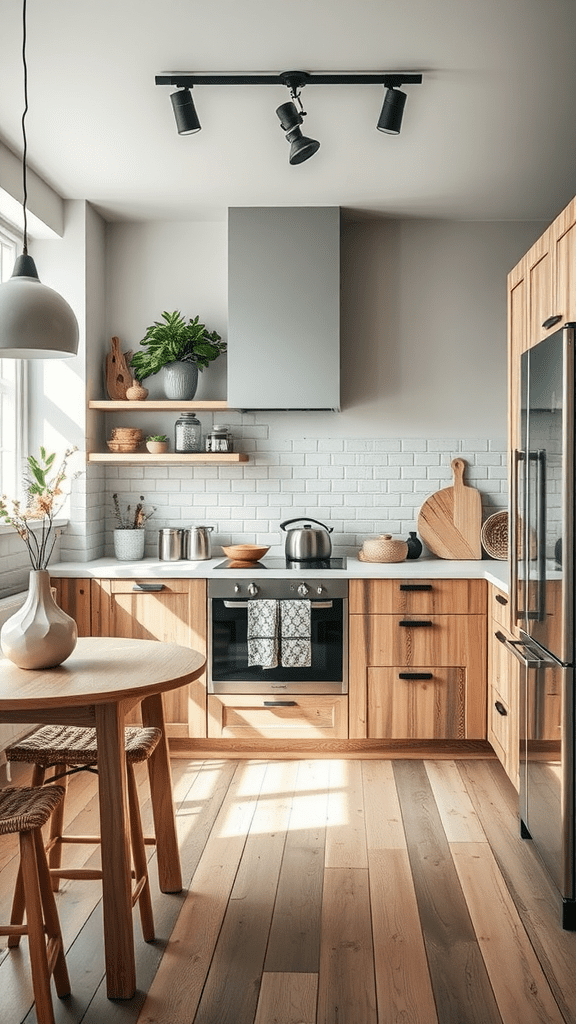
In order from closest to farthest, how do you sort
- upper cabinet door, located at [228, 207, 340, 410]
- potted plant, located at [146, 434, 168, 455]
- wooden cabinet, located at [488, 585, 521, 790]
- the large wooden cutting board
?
wooden cabinet, located at [488, 585, 521, 790] → upper cabinet door, located at [228, 207, 340, 410] → potted plant, located at [146, 434, 168, 455] → the large wooden cutting board

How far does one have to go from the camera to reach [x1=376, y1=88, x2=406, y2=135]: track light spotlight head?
3326mm

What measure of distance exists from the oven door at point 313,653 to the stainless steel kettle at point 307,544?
0.37m

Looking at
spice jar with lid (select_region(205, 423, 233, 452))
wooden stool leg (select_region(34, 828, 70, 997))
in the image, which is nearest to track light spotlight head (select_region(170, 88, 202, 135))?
spice jar with lid (select_region(205, 423, 233, 452))

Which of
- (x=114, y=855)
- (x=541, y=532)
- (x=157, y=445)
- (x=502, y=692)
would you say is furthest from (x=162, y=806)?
(x=157, y=445)

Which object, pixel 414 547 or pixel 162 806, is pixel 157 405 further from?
pixel 162 806

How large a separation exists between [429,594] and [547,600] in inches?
58.8

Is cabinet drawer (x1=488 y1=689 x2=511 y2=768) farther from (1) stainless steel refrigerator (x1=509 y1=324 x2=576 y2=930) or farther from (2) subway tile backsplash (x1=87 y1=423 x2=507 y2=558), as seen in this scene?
(2) subway tile backsplash (x1=87 y1=423 x2=507 y2=558)

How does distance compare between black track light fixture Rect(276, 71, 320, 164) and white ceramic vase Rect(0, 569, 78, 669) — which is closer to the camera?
white ceramic vase Rect(0, 569, 78, 669)

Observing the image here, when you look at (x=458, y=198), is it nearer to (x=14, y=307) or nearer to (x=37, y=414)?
(x=37, y=414)

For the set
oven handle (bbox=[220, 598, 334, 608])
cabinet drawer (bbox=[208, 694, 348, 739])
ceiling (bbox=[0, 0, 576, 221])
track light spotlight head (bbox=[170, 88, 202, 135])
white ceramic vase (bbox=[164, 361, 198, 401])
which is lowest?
cabinet drawer (bbox=[208, 694, 348, 739])

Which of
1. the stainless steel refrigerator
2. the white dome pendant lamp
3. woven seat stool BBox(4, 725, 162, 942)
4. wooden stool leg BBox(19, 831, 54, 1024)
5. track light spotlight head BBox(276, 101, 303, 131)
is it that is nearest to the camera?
wooden stool leg BBox(19, 831, 54, 1024)

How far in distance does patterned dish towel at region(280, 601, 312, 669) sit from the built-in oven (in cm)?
2

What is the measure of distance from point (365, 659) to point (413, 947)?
6.32ft

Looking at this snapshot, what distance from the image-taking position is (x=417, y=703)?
4.45 metres
